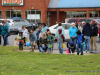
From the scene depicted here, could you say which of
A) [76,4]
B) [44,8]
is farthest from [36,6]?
[76,4]

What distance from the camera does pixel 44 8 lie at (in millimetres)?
40156

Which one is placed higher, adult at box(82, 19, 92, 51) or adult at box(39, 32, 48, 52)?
adult at box(82, 19, 92, 51)

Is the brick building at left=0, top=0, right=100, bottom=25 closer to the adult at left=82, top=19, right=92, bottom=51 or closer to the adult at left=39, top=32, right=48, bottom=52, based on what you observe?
the adult at left=82, top=19, right=92, bottom=51

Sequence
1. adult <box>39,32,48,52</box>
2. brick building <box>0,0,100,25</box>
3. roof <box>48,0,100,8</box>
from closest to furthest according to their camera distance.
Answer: adult <box>39,32,48,52</box>
roof <box>48,0,100,8</box>
brick building <box>0,0,100,25</box>

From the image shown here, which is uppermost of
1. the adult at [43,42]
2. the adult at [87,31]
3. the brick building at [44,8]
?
the brick building at [44,8]

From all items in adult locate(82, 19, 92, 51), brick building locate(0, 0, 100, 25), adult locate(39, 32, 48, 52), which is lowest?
adult locate(39, 32, 48, 52)

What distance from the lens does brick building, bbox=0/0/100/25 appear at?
39.6 meters

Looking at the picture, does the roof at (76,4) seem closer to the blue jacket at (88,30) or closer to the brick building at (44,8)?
the brick building at (44,8)

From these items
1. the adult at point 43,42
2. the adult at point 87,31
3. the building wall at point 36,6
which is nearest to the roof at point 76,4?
the building wall at point 36,6

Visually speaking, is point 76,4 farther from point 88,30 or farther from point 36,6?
point 88,30

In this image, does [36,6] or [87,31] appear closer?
[87,31]

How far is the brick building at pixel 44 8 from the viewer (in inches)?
1560

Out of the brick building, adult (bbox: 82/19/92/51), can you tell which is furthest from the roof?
adult (bbox: 82/19/92/51)

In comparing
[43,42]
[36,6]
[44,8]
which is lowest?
[43,42]
